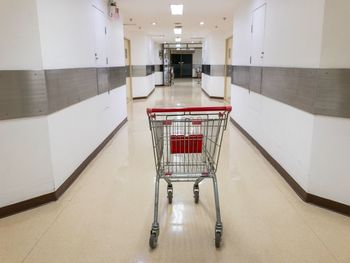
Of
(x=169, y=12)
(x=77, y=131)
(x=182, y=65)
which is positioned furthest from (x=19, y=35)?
(x=182, y=65)

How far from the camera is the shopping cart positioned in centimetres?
220

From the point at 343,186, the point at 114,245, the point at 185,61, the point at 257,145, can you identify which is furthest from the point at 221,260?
the point at 185,61

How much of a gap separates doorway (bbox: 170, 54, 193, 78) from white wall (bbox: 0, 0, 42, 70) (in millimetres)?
26529

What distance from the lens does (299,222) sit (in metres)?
2.49

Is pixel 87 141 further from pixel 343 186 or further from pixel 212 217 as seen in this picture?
pixel 343 186

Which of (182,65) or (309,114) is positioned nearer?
(309,114)

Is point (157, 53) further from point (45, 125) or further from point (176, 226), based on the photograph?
point (176, 226)

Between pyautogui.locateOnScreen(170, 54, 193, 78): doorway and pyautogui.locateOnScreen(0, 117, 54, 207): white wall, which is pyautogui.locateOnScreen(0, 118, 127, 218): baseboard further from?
pyautogui.locateOnScreen(170, 54, 193, 78): doorway

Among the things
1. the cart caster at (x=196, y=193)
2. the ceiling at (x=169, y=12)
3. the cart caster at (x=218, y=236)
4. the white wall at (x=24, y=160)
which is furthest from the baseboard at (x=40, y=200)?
the ceiling at (x=169, y=12)

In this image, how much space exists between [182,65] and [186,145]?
27.1 metres

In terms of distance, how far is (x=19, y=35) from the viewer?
2455 millimetres

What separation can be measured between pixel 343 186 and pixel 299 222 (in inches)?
21.5

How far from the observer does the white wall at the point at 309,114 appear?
2.48 m

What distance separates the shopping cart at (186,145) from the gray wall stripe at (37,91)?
1.17m
